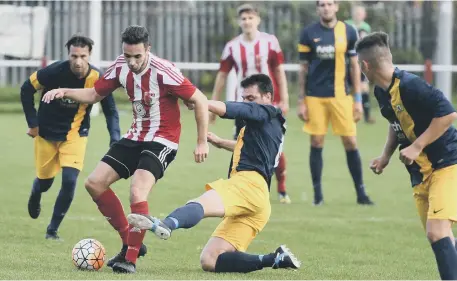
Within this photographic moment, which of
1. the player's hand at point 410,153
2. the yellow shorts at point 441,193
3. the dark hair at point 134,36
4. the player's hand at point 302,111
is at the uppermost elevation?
the dark hair at point 134,36

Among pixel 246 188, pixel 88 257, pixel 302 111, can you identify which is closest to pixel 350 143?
pixel 302 111

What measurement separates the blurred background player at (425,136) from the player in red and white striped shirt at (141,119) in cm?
146

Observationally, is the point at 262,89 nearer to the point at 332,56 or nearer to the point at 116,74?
the point at 116,74

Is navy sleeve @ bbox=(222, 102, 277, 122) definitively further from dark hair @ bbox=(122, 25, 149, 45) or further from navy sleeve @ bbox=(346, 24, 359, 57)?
navy sleeve @ bbox=(346, 24, 359, 57)

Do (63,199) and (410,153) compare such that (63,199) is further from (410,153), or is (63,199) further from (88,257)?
(410,153)

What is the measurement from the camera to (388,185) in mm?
14812

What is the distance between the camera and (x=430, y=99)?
725 cm

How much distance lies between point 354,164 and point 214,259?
4930mm

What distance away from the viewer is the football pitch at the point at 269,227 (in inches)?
339

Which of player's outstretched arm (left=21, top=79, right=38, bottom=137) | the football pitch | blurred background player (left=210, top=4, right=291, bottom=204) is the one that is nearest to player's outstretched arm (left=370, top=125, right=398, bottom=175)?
the football pitch

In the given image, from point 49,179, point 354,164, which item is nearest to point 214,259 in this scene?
point 49,179

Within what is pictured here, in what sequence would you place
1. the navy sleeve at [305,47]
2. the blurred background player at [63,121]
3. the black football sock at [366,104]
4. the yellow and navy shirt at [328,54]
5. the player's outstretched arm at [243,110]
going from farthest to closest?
1. the black football sock at [366,104]
2. the navy sleeve at [305,47]
3. the yellow and navy shirt at [328,54]
4. the blurred background player at [63,121]
5. the player's outstretched arm at [243,110]

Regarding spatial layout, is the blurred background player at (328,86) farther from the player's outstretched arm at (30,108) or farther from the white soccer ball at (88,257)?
the white soccer ball at (88,257)

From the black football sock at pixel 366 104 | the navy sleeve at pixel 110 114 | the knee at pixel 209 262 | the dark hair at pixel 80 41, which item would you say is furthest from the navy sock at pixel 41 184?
the black football sock at pixel 366 104
